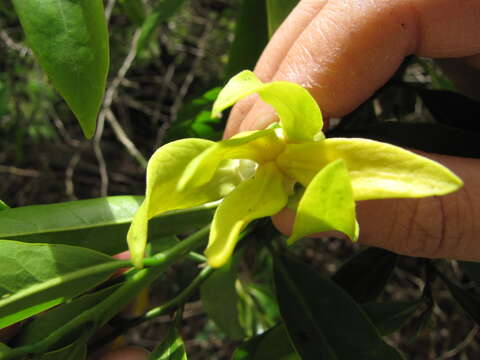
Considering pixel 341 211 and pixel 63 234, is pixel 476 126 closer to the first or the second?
pixel 341 211

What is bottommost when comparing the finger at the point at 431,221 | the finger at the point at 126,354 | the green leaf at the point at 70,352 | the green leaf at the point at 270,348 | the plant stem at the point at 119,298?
the finger at the point at 126,354

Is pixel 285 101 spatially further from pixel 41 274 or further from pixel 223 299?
pixel 223 299

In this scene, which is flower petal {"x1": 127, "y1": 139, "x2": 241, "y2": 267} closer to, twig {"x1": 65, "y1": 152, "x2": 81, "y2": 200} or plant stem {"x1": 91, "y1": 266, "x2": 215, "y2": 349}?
plant stem {"x1": 91, "y1": 266, "x2": 215, "y2": 349}

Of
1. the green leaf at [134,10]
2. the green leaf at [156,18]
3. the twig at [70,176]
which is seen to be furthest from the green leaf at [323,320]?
the twig at [70,176]

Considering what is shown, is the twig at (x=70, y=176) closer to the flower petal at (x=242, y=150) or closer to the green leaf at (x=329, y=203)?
the flower petal at (x=242, y=150)

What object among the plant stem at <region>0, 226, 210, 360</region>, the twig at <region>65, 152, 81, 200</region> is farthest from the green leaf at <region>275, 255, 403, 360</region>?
the twig at <region>65, 152, 81, 200</region>

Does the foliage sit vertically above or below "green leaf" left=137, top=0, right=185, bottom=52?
below
